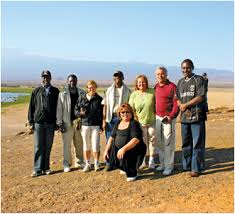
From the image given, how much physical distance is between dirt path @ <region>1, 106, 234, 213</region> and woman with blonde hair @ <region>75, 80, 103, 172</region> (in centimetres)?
57

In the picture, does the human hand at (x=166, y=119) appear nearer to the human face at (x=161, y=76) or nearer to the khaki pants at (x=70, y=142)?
the human face at (x=161, y=76)

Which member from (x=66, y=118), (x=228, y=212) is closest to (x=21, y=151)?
(x=66, y=118)

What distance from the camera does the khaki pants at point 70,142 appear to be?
28.1 feet

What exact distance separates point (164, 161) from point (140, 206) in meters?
1.85

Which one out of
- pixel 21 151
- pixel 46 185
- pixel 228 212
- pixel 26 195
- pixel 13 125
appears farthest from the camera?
pixel 13 125

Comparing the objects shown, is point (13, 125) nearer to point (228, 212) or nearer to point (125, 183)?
point (125, 183)

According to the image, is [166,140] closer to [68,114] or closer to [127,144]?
[127,144]

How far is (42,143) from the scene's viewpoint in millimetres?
8469

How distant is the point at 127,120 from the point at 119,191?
128 centimetres

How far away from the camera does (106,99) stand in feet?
27.0

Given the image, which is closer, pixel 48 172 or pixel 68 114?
pixel 68 114

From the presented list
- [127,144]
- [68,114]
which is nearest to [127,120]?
[127,144]

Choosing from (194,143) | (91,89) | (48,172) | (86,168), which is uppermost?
(91,89)

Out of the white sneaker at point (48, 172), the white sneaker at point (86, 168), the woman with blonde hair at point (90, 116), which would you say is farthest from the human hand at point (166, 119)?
the white sneaker at point (48, 172)
